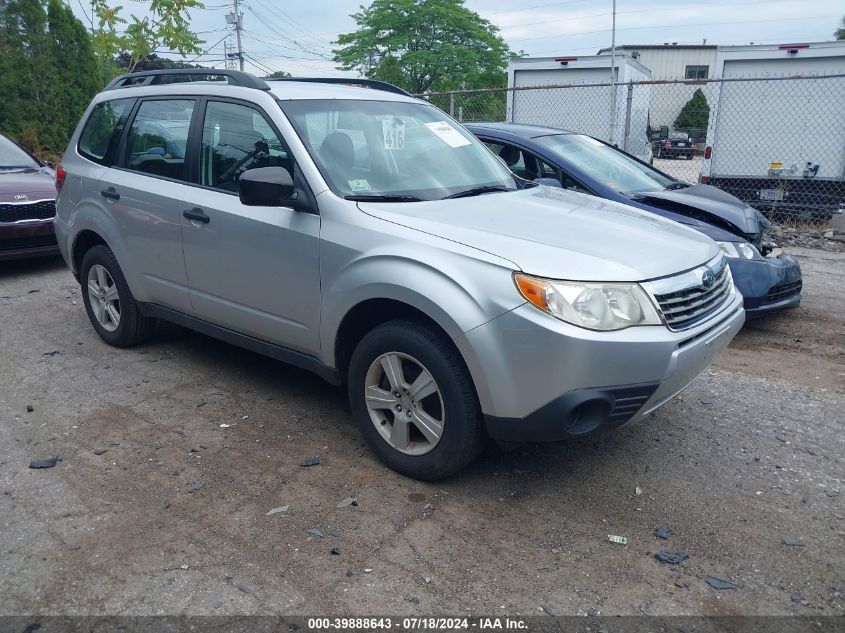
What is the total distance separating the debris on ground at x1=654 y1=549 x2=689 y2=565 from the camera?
3.06 m

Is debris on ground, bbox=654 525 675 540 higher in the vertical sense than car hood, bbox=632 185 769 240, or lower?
lower

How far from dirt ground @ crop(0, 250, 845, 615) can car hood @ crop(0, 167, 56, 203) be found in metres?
3.43

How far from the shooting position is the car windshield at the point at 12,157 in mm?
8645

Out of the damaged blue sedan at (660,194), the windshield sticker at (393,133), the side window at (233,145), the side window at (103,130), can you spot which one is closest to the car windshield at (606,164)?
the damaged blue sedan at (660,194)

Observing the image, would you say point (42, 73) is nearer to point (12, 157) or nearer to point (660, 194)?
point (12, 157)

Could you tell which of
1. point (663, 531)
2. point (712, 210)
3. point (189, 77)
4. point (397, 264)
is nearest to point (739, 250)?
point (712, 210)

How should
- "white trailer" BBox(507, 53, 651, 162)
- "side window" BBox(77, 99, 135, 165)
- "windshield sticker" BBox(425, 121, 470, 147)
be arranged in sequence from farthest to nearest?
"white trailer" BBox(507, 53, 651, 162) → "side window" BBox(77, 99, 135, 165) → "windshield sticker" BBox(425, 121, 470, 147)

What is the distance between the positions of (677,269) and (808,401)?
1935 millimetres

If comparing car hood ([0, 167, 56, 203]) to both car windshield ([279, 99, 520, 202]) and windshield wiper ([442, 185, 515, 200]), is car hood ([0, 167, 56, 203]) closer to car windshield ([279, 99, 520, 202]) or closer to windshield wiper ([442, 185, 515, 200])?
car windshield ([279, 99, 520, 202])

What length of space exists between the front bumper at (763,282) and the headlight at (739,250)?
0.04 m

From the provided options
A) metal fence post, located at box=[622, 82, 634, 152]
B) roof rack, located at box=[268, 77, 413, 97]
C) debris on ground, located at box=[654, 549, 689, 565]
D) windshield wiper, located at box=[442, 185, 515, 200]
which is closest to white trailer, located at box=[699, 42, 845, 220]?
metal fence post, located at box=[622, 82, 634, 152]

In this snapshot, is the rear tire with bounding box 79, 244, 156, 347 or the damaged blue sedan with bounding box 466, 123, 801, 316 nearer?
the rear tire with bounding box 79, 244, 156, 347

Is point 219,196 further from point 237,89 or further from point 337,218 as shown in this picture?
point 337,218

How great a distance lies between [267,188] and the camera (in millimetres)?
3744
